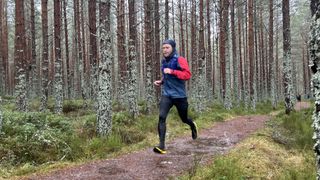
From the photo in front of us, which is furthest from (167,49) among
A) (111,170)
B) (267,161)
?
(267,161)

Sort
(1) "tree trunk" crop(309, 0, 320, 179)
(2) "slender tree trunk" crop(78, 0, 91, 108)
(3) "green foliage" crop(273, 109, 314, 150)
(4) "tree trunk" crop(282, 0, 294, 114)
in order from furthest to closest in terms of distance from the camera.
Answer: (2) "slender tree trunk" crop(78, 0, 91, 108) < (4) "tree trunk" crop(282, 0, 294, 114) < (3) "green foliage" crop(273, 109, 314, 150) < (1) "tree trunk" crop(309, 0, 320, 179)

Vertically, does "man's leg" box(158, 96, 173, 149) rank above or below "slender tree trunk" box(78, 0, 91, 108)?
below

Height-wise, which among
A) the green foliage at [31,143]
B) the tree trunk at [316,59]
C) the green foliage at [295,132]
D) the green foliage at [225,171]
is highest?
the tree trunk at [316,59]

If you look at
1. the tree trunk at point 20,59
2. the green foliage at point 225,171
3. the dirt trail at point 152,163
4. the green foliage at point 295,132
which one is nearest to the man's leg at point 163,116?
the dirt trail at point 152,163

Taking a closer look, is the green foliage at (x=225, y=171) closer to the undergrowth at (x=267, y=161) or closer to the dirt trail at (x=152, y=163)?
the undergrowth at (x=267, y=161)

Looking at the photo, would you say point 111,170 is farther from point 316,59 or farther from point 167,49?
point 316,59

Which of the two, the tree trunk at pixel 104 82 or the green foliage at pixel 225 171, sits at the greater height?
the tree trunk at pixel 104 82

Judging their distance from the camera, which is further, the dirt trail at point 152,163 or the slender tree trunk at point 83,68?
the slender tree trunk at point 83,68

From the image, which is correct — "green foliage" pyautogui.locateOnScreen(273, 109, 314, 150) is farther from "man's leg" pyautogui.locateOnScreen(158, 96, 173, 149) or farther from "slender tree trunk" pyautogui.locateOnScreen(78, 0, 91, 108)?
"slender tree trunk" pyautogui.locateOnScreen(78, 0, 91, 108)

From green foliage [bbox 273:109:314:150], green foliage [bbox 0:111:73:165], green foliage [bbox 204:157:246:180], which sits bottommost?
green foliage [bbox 273:109:314:150]

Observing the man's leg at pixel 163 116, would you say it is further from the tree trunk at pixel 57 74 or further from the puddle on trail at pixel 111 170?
the tree trunk at pixel 57 74

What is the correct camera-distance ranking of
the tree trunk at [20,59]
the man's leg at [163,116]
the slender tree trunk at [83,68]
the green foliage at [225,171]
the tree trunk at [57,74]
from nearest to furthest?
the green foliage at [225,171]
the man's leg at [163,116]
the tree trunk at [20,59]
the tree trunk at [57,74]
the slender tree trunk at [83,68]

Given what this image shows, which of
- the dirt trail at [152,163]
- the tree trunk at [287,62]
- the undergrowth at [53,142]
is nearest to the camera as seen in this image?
the dirt trail at [152,163]

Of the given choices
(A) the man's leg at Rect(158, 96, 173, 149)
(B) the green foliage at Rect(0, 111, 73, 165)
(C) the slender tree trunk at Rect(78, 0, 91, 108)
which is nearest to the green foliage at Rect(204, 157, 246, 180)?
(A) the man's leg at Rect(158, 96, 173, 149)
